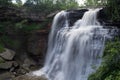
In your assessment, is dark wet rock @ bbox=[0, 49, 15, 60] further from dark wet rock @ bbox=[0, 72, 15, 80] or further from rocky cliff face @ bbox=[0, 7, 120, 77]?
dark wet rock @ bbox=[0, 72, 15, 80]

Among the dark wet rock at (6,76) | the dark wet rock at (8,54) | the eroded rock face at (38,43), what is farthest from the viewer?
the eroded rock face at (38,43)

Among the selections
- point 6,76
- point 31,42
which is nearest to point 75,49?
point 6,76

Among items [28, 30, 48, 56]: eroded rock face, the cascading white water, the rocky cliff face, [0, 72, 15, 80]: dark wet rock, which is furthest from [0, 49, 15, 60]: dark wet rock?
the cascading white water

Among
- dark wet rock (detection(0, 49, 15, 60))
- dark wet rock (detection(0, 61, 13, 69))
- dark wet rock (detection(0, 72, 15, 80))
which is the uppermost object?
dark wet rock (detection(0, 49, 15, 60))

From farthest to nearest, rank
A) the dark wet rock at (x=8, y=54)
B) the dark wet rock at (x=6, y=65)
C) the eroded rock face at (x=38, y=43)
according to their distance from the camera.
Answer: the eroded rock face at (x=38, y=43) < the dark wet rock at (x=8, y=54) < the dark wet rock at (x=6, y=65)

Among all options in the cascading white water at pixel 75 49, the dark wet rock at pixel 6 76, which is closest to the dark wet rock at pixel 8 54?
the dark wet rock at pixel 6 76

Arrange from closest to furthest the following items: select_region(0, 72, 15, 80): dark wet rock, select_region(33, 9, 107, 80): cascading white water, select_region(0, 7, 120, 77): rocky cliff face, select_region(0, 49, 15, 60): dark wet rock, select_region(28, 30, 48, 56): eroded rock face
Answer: select_region(33, 9, 107, 80): cascading white water, select_region(0, 72, 15, 80): dark wet rock, select_region(0, 49, 15, 60): dark wet rock, select_region(0, 7, 120, 77): rocky cliff face, select_region(28, 30, 48, 56): eroded rock face

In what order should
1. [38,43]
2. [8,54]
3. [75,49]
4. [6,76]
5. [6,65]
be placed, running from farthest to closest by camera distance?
[38,43] < [8,54] < [6,65] < [6,76] < [75,49]

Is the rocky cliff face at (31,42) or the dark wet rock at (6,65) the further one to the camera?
the rocky cliff face at (31,42)

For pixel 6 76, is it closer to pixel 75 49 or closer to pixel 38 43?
pixel 38 43

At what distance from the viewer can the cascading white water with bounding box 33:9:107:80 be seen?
15.0 meters

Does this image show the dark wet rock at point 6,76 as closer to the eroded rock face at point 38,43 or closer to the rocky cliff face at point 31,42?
the rocky cliff face at point 31,42

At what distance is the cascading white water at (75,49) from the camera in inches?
590

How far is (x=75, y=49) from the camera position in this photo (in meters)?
16.4
